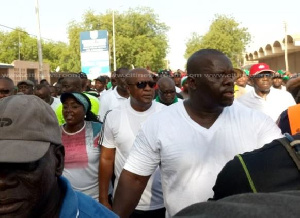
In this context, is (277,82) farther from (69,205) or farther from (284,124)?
(69,205)

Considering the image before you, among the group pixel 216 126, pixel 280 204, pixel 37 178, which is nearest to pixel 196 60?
pixel 216 126

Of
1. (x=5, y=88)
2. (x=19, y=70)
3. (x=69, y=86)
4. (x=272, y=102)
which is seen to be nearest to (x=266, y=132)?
(x=272, y=102)

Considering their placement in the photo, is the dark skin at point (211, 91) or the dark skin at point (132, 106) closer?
the dark skin at point (211, 91)

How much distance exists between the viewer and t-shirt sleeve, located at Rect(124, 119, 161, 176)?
3129 mm

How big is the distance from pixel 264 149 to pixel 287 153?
0.10m

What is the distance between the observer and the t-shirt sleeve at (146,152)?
313 centimetres

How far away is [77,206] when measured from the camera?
6.33 ft

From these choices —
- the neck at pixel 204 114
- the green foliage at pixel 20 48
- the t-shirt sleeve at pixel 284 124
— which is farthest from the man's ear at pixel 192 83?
the green foliage at pixel 20 48

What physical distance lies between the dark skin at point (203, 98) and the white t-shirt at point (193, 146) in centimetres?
7

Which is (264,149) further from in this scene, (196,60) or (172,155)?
(196,60)

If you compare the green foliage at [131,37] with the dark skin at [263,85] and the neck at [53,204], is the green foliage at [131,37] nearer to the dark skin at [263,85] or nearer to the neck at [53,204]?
the dark skin at [263,85]

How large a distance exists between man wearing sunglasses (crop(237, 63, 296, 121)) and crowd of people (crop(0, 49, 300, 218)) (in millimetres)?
16

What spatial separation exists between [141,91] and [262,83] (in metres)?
2.66

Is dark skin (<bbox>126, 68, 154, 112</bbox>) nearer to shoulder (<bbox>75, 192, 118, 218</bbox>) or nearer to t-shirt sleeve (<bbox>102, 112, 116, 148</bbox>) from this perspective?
t-shirt sleeve (<bbox>102, 112, 116, 148</bbox>)
